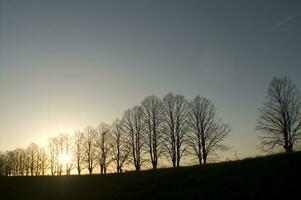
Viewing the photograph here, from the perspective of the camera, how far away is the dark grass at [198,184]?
17.0 metres

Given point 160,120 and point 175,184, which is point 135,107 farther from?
point 175,184

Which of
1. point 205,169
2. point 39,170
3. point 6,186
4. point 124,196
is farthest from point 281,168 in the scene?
point 39,170

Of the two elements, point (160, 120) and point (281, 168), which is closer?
point (281, 168)

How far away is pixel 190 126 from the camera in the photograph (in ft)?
182

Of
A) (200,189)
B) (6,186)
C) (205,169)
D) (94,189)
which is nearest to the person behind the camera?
(200,189)

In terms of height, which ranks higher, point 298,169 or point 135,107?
point 135,107

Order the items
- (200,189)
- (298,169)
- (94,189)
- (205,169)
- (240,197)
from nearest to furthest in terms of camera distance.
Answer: (240,197) < (298,169) < (200,189) < (205,169) < (94,189)

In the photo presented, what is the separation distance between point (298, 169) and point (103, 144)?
53.7 m

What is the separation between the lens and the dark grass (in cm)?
1697

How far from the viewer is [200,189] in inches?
784

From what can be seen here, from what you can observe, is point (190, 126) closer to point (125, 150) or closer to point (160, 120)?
point (160, 120)

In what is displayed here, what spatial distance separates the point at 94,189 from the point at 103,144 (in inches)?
1585

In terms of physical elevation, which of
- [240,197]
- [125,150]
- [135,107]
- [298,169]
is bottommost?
[240,197]

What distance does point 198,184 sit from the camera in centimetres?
2112
